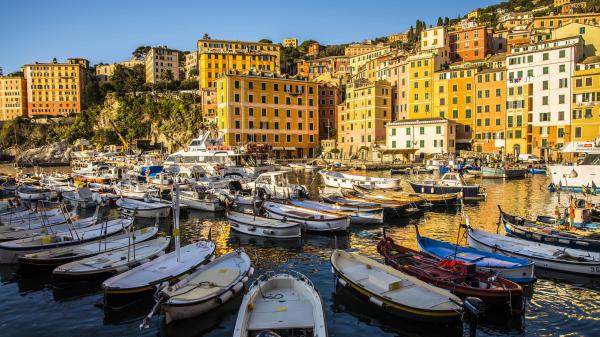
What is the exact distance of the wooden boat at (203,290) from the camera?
40.6ft

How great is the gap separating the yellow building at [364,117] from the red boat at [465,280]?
2785 inches

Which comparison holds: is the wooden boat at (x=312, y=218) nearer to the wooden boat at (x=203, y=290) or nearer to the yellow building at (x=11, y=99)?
the wooden boat at (x=203, y=290)

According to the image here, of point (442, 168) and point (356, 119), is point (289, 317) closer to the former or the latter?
point (442, 168)

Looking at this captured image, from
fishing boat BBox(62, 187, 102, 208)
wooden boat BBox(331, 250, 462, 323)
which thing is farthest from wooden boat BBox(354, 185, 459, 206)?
fishing boat BBox(62, 187, 102, 208)

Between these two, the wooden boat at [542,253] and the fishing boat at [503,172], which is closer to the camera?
the wooden boat at [542,253]

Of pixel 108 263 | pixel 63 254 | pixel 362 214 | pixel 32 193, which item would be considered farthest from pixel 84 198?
pixel 362 214

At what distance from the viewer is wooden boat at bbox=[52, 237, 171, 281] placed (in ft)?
51.1

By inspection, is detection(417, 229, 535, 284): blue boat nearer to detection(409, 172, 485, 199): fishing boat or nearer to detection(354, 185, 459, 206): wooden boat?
detection(354, 185, 459, 206): wooden boat

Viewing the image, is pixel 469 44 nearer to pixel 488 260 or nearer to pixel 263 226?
pixel 263 226

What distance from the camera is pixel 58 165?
336 ft

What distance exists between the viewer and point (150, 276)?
1448cm

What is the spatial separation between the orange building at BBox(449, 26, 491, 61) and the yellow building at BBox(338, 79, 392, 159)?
661 inches

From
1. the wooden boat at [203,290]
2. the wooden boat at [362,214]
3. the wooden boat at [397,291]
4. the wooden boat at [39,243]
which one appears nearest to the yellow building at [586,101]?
the wooden boat at [362,214]

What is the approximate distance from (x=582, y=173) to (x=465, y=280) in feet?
120
